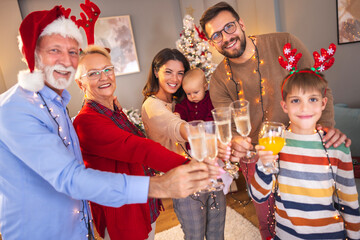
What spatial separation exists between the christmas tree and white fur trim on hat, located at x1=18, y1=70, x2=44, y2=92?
328 cm

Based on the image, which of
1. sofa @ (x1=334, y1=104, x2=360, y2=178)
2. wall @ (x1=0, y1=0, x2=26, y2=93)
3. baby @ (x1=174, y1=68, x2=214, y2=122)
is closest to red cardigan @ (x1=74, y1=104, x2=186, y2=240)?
baby @ (x1=174, y1=68, x2=214, y2=122)

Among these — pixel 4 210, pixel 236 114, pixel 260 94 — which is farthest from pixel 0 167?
pixel 260 94

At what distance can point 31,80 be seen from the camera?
48.3 inches

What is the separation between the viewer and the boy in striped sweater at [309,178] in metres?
1.33

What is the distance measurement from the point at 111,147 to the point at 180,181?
1.73 feet

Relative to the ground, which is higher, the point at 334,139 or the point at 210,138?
the point at 210,138

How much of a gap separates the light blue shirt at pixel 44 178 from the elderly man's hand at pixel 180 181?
6cm

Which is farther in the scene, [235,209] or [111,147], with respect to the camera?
[235,209]

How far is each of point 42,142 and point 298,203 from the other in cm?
149

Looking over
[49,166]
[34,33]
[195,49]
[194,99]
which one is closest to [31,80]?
[34,33]

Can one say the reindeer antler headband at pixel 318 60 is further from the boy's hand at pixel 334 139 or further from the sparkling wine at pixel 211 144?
the sparkling wine at pixel 211 144

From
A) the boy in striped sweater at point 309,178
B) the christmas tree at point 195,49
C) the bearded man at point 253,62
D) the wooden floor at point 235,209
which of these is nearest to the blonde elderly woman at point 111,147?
the boy in striped sweater at point 309,178

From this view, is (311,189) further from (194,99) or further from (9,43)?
(9,43)

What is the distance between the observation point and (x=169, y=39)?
5594 mm
